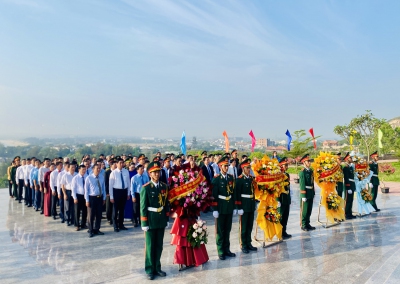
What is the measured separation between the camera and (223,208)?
6.23 metres

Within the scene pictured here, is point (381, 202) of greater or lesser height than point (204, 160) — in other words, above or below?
below

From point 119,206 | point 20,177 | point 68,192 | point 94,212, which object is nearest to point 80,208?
point 68,192

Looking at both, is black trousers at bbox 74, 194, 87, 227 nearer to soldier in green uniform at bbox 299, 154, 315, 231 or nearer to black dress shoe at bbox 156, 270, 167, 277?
black dress shoe at bbox 156, 270, 167, 277

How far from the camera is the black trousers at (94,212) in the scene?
25.9ft

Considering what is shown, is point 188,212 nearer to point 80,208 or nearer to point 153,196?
point 153,196

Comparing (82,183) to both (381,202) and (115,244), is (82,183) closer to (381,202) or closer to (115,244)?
(115,244)

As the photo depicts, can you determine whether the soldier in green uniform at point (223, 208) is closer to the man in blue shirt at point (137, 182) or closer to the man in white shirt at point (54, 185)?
the man in blue shirt at point (137, 182)

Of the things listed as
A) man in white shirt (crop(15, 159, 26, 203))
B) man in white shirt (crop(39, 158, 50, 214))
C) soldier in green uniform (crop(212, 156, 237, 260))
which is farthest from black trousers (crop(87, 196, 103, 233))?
man in white shirt (crop(15, 159, 26, 203))

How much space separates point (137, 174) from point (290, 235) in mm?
4128

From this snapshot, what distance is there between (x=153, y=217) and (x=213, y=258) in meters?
1.67

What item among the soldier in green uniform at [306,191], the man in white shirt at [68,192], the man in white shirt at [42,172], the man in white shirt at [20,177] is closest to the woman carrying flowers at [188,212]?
the soldier in green uniform at [306,191]

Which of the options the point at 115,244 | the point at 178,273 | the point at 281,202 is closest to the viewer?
the point at 178,273

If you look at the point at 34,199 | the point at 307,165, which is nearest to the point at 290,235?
the point at 307,165

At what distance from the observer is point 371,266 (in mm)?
5781
